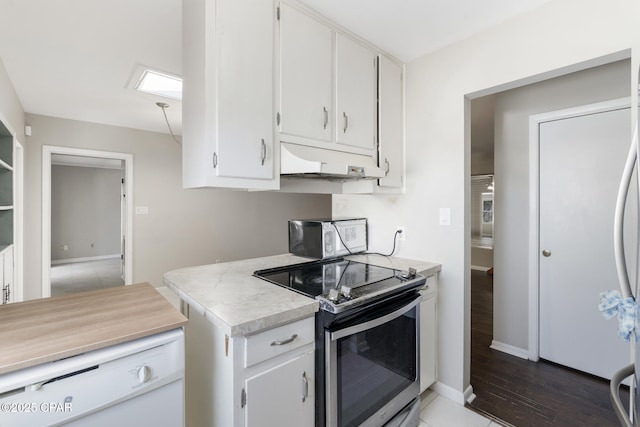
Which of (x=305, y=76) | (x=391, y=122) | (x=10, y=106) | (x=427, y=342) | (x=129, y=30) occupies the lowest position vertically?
(x=427, y=342)

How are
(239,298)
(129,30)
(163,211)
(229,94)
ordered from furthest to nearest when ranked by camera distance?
1. (163,211)
2. (129,30)
3. (229,94)
4. (239,298)

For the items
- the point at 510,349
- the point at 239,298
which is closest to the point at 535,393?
the point at 510,349

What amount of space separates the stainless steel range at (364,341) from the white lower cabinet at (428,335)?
139 millimetres

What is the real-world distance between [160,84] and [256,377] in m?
2.71

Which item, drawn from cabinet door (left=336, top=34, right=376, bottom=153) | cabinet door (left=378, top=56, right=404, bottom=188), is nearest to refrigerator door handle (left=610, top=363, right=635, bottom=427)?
cabinet door (left=378, top=56, right=404, bottom=188)

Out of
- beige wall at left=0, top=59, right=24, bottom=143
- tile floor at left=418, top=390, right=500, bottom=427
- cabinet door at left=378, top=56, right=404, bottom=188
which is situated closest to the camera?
tile floor at left=418, top=390, right=500, bottom=427

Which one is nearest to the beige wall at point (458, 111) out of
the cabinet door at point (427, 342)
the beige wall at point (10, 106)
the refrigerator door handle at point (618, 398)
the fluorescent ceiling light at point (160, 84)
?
the cabinet door at point (427, 342)

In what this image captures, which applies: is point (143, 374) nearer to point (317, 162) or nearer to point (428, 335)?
point (317, 162)

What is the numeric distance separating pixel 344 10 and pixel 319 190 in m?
1.15

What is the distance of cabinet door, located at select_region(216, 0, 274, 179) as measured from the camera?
4.46 ft

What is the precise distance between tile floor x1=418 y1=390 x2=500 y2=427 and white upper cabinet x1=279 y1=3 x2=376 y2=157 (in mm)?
1740

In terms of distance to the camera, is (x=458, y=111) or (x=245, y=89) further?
(x=458, y=111)

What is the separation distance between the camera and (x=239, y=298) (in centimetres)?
127

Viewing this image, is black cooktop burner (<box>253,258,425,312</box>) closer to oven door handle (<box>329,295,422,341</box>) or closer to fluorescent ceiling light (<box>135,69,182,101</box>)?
oven door handle (<box>329,295,422,341</box>)
